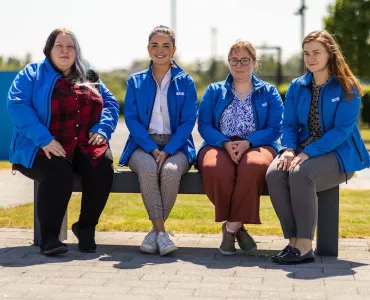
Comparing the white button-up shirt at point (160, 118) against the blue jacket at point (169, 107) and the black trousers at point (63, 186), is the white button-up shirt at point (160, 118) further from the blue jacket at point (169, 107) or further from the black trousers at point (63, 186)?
the black trousers at point (63, 186)

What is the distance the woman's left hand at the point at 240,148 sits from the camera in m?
5.72

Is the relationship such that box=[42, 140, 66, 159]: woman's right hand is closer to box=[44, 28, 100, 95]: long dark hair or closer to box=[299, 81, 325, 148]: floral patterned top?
box=[44, 28, 100, 95]: long dark hair

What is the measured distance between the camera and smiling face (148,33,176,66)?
596 cm

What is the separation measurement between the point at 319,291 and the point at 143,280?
108 centimetres

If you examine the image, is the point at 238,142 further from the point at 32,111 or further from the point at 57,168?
the point at 32,111

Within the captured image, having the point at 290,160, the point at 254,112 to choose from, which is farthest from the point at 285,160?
the point at 254,112

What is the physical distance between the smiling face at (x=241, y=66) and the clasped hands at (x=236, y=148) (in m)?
0.52

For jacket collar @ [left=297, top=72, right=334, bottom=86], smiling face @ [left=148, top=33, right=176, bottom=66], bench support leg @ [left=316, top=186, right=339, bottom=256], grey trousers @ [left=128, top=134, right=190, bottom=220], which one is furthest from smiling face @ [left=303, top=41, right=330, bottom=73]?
grey trousers @ [left=128, top=134, right=190, bottom=220]

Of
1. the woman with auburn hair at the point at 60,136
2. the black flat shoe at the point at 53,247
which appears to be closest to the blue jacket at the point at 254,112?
the woman with auburn hair at the point at 60,136

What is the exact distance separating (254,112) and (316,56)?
0.64 meters

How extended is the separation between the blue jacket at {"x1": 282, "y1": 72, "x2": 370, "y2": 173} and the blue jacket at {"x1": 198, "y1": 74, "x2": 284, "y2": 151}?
15 cm

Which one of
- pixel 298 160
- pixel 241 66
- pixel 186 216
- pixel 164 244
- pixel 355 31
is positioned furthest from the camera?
pixel 355 31

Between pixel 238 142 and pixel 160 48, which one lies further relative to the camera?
pixel 160 48

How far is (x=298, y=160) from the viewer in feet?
18.1
